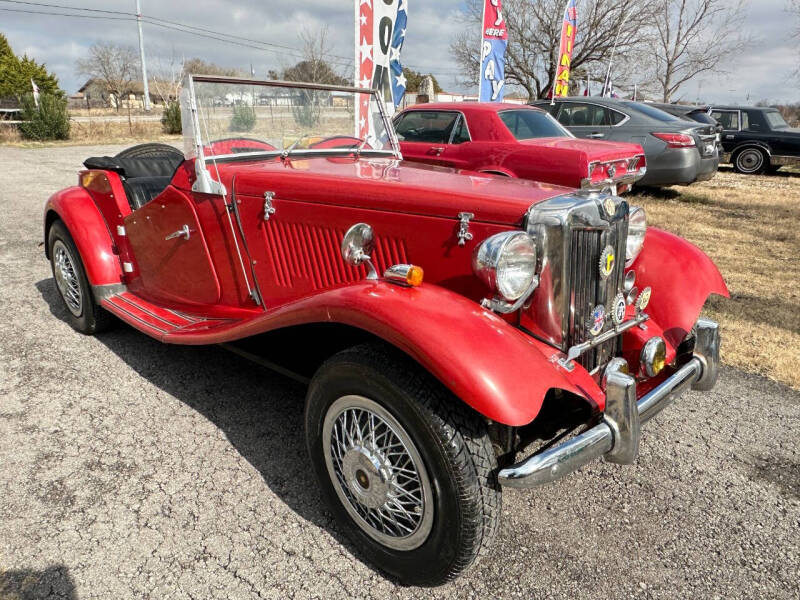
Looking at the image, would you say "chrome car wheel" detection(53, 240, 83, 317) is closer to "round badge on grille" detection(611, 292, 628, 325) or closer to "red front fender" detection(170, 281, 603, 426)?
"red front fender" detection(170, 281, 603, 426)

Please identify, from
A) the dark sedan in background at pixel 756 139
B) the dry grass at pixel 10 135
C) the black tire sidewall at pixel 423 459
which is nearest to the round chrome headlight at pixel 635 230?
the black tire sidewall at pixel 423 459

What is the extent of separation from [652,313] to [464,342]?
154 centimetres

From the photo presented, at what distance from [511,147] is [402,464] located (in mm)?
5821

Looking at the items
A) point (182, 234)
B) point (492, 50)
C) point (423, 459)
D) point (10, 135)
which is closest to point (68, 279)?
point (182, 234)

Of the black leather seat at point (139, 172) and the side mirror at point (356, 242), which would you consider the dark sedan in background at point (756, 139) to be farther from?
the side mirror at point (356, 242)

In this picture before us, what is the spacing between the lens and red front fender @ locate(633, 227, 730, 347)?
2816mm

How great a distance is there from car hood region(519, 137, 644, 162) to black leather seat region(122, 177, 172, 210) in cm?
459

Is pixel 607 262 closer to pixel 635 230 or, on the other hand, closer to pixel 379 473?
pixel 635 230

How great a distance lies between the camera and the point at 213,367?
376cm

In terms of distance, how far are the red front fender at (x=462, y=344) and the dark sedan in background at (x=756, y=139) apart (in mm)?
14601

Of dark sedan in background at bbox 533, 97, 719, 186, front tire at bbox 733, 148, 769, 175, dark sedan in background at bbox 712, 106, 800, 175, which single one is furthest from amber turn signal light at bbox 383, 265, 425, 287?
front tire at bbox 733, 148, 769, 175

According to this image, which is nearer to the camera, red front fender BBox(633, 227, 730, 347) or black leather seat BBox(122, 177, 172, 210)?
red front fender BBox(633, 227, 730, 347)

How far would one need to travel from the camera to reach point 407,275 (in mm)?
2090

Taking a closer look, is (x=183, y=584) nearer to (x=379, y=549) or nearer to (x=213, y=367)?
(x=379, y=549)
